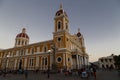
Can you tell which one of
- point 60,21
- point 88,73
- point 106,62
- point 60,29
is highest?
point 60,21

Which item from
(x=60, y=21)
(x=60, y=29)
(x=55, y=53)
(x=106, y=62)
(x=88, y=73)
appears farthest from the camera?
(x=106, y=62)

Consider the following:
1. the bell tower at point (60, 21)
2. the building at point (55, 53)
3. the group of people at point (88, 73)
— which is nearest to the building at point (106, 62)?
the building at point (55, 53)

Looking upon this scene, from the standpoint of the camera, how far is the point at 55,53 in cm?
3011

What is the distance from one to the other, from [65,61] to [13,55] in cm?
2585

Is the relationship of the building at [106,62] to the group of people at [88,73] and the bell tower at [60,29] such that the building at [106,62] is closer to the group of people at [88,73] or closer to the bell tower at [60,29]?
the bell tower at [60,29]

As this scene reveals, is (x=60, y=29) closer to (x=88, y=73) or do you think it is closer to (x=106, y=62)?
(x=88, y=73)

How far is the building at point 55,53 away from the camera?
95.7 feet

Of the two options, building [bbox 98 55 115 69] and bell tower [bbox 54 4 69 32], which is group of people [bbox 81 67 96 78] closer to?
bell tower [bbox 54 4 69 32]

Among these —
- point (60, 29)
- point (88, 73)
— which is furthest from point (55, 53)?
point (88, 73)

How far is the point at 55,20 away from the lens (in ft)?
112

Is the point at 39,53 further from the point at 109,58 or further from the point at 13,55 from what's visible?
the point at 109,58

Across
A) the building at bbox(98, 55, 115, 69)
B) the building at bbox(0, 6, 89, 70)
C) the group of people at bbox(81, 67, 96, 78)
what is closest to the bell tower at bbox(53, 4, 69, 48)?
the building at bbox(0, 6, 89, 70)

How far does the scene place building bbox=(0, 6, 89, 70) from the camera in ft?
95.7

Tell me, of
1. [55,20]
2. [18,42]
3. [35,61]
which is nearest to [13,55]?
[18,42]
